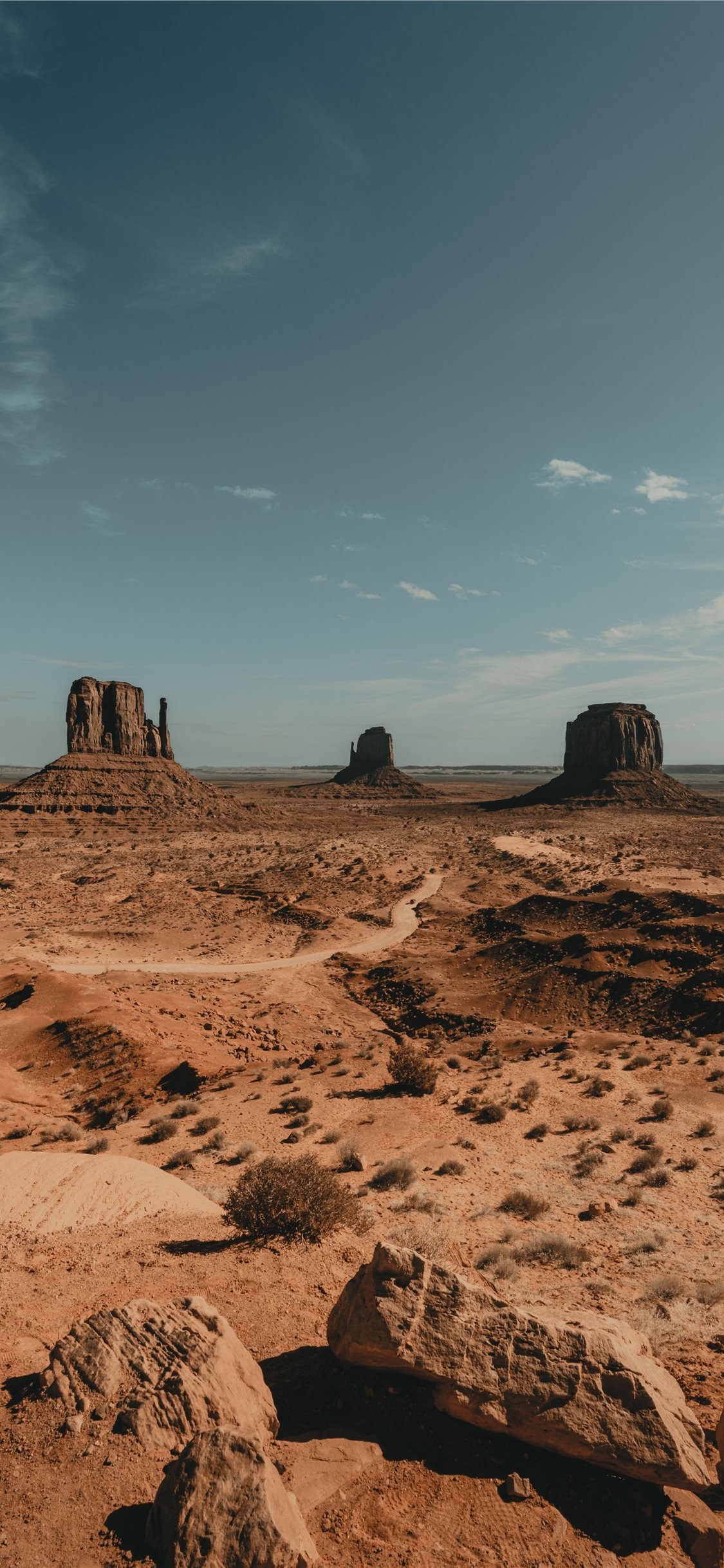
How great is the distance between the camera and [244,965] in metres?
32.0

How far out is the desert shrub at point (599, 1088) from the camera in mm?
18078

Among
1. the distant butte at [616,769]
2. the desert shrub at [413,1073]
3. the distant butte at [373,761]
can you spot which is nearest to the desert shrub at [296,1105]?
the desert shrub at [413,1073]

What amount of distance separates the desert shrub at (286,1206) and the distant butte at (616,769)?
10693 cm

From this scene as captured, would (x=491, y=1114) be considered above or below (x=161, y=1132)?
below

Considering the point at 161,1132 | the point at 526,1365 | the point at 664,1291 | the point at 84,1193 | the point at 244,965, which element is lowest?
the point at 244,965

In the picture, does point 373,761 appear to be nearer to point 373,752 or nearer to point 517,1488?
point 373,752

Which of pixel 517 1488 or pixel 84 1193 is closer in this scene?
pixel 517 1488

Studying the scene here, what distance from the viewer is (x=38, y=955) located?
3241 cm

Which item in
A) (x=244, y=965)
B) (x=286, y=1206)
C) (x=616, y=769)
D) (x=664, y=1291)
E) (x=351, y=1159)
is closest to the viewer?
(x=664, y=1291)

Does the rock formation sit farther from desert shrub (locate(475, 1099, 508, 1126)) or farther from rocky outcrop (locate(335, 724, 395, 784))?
desert shrub (locate(475, 1099, 508, 1126))

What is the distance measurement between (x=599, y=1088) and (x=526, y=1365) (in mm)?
13092

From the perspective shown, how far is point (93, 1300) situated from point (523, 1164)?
351 inches

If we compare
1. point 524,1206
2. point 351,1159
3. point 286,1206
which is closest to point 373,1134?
point 351,1159

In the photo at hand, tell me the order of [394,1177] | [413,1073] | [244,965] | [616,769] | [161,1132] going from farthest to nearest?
1. [616,769]
2. [244,965]
3. [413,1073]
4. [161,1132]
5. [394,1177]
